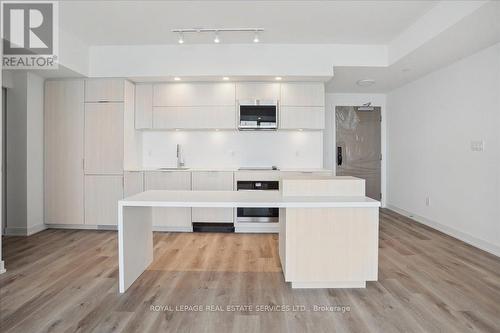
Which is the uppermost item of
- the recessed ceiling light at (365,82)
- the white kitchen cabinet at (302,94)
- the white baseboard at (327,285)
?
the recessed ceiling light at (365,82)

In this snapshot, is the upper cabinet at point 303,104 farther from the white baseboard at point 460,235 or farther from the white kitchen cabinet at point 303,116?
the white baseboard at point 460,235

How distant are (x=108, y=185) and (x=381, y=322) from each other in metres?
3.80

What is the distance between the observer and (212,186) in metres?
4.25

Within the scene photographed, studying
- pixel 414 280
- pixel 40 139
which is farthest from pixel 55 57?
pixel 414 280

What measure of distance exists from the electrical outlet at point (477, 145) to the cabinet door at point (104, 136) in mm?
4642

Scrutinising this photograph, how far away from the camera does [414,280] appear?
2.61 meters

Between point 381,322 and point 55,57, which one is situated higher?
point 55,57

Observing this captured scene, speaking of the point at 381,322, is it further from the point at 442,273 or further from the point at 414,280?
the point at 442,273

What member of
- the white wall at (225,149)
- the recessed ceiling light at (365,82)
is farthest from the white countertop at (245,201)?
the recessed ceiling light at (365,82)

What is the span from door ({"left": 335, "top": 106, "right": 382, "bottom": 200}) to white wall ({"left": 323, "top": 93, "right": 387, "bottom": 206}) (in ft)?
0.27

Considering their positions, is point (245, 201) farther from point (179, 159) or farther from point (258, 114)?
point (179, 159)

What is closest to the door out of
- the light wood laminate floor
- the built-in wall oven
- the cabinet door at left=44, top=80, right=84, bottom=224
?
the built-in wall oven

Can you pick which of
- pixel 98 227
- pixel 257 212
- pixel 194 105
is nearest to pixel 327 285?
pixel 257 212

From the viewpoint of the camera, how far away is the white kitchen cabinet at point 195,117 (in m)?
4.48
